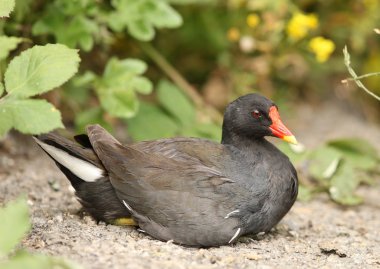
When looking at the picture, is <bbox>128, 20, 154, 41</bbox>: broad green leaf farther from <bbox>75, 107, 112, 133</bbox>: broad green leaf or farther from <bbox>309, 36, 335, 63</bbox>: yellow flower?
<bbox>309, 36, 335, 63</bbox>: yellow flower

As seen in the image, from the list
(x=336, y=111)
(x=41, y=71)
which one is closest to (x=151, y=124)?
(x=41, y=71)

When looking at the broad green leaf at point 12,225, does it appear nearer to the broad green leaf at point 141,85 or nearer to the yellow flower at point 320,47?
the broad green leaf at point 141,85

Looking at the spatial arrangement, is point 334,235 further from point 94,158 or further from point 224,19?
point 224,19

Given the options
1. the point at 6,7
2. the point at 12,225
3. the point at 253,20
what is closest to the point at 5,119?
the point at 6,7

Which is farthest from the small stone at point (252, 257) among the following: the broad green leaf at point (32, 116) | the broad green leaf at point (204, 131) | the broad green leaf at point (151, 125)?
the broad green leaf at point (151, 125)

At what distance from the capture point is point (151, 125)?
4.89 meters

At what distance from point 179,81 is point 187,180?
2134 mm

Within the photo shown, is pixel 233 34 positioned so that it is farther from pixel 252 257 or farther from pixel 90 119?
pixel 252 257

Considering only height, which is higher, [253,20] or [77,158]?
[253,20]

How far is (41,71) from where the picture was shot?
9.88 feet

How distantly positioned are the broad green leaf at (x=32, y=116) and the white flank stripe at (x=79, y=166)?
49 centimetres

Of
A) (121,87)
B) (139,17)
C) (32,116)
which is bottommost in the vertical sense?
(121,87)

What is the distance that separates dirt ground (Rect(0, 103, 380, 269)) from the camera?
2.99 m

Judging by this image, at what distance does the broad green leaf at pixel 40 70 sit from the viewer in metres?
3.00
